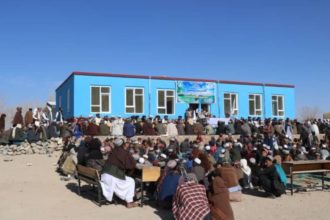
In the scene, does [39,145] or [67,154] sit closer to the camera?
[67,154]

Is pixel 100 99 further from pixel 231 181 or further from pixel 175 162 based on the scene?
pixel 231 181

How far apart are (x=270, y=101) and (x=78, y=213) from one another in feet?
80.2

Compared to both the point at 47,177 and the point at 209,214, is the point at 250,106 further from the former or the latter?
the point at 209,214

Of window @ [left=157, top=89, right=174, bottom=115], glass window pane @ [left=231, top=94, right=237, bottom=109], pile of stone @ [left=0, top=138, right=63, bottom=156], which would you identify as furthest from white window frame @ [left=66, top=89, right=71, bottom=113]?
glass window pane @ [left=231, top=94, right=237, bottom=109]

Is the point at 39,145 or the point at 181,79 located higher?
the point at 181,79

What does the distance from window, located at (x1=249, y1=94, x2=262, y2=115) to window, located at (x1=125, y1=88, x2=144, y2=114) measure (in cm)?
879

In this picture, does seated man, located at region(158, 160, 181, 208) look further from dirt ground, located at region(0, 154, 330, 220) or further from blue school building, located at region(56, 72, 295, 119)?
blue school building, located at region(56, 72, 295, 119)

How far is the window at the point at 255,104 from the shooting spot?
29.9 metres

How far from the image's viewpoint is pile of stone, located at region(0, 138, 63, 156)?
56.0 ft

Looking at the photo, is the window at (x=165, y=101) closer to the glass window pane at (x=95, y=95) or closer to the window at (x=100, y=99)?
the window at (x=100, y=99)

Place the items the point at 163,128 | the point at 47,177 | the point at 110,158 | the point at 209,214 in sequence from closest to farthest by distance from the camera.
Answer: the point at 209,214
the point at 110,158
the point at 47,177
the point at 163,128

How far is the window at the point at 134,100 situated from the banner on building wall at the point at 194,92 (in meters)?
2.69

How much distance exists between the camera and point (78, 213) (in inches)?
335

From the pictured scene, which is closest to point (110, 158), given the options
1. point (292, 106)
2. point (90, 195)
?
point (90, 195)
